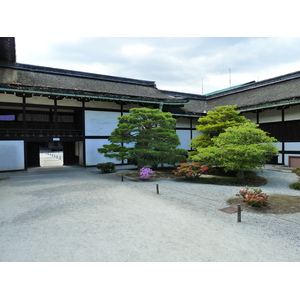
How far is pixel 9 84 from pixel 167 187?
11719 mm

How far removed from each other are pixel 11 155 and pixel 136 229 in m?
13.7

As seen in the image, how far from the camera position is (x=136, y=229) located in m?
5.29

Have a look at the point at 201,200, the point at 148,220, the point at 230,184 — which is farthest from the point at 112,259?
the point at 230,184

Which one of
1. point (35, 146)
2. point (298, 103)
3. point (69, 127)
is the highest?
point (298, 103)

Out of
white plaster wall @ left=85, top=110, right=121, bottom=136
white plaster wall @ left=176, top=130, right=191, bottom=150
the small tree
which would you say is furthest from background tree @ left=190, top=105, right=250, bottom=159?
white plaster wall @ left=85, top=110, right=121, bottom=136

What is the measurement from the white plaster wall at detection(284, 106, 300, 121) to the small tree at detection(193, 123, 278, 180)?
698 centimetres

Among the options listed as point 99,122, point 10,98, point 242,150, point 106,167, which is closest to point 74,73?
point 99,122

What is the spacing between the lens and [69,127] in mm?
19328

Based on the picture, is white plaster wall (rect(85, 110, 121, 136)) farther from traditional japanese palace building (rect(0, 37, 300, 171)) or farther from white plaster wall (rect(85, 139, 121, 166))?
white plaster wall (rect(85, 139, 121, 166))

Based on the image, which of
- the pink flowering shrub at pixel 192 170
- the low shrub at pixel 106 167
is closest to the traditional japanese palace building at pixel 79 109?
the low shrub at pixel 106 167

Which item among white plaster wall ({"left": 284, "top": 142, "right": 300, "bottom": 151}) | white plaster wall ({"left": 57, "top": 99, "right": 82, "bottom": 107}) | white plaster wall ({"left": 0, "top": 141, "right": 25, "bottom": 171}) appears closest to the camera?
white plaster wall ({"left": 0, "top": 141, "right": 25, "bottom": 171})

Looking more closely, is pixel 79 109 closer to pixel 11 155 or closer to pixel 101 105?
pixel 101 105

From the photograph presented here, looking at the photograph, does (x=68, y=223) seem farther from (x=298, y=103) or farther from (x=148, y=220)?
(x=298, y=103)

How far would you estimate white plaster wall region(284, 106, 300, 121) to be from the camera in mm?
16233
